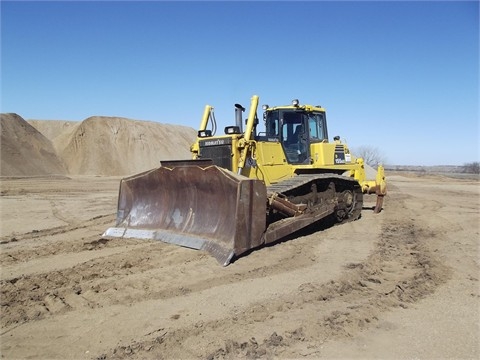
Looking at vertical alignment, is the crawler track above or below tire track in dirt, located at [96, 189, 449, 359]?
above

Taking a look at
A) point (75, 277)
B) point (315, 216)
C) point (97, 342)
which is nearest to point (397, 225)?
point (315, 216)

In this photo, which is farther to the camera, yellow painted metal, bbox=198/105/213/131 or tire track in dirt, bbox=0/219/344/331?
yellow painted metal, bbox=198/105/213/131

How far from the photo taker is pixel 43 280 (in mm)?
5324

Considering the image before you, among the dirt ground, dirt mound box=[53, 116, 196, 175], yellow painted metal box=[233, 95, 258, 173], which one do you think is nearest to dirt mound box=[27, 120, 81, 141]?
dirt mound box=[53, 116, 196, 175]

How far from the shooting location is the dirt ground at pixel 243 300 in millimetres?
3613

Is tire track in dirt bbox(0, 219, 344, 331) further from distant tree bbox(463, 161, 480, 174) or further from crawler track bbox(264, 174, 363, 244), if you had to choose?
distant tree bbox(463, 161, 480, 174)

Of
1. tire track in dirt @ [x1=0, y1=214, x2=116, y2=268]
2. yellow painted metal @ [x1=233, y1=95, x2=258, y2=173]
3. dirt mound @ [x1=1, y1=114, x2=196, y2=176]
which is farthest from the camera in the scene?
dirt mound @ [x1=1, y1=114, x2=196, y2=176]

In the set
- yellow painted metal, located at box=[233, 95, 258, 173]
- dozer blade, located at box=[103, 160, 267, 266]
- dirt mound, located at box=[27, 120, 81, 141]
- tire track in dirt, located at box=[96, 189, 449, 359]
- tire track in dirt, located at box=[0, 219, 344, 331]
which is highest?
dirt mound, located at box=[27, 120, 81, 141]

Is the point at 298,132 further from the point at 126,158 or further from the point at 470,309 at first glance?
the point at 126,158

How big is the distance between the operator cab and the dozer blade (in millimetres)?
2334

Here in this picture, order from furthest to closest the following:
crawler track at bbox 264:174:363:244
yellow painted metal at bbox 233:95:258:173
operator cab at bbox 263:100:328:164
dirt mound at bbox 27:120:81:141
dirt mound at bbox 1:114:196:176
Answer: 1. dirt mound at bbox 27:120:81:141
2. dirt mound at bbox 1:114:196:176
3. operator cab at bbox 263:100:328:164
4. yellow painted metal at bbox 233:95:258:173
5. crawler track at bbox 264:174:363:244

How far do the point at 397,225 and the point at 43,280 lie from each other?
773 cm

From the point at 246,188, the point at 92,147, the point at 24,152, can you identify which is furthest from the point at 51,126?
the point at 246,188

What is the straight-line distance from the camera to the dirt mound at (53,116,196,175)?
43062 millimetres
